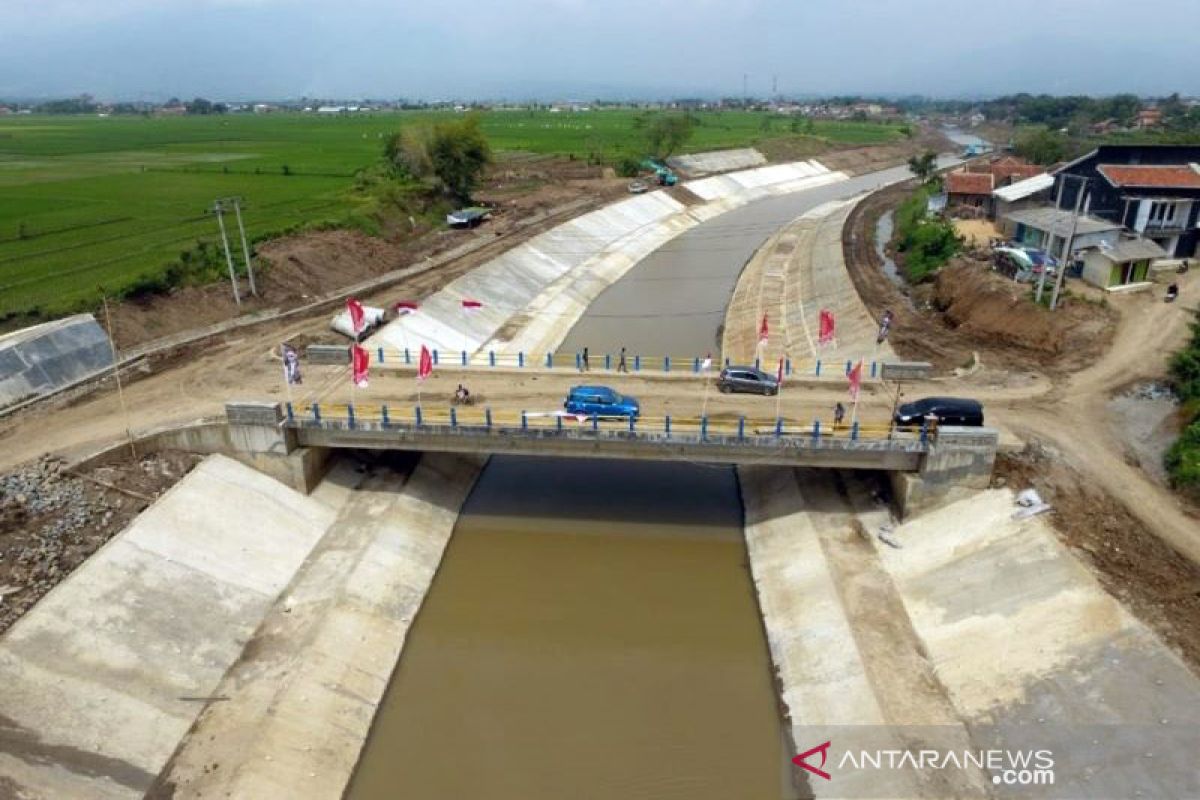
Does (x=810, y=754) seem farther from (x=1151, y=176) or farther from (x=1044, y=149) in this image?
(x=1044, y=149)

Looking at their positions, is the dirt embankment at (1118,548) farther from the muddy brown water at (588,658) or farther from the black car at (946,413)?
the muddy brown water at (588,658)

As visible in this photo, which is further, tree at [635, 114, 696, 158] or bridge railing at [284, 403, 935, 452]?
tree at [635, 114, 696, 158]

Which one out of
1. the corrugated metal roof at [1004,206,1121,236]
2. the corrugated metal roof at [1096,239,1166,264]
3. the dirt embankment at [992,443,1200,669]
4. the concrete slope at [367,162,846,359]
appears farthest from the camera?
the concrete slope at [367,162,846,359]

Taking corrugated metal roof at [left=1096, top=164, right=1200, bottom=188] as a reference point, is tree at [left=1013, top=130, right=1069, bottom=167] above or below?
below

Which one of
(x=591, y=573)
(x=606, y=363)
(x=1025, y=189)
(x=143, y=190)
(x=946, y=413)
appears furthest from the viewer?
(x=143, y=190)

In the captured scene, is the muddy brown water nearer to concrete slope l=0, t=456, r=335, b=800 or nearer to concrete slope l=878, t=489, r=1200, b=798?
concrete slope l=0, t=456, r=335, b=800

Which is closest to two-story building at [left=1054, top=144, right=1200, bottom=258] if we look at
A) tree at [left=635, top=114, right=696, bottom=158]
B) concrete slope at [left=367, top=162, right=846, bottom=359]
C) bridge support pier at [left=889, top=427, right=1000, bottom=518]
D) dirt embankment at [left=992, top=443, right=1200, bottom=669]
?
dirt embankment at [left=992, top=443, right=1200, bottom=669]

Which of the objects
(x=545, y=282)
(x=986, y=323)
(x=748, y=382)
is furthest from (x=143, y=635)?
(x=545, y=282)

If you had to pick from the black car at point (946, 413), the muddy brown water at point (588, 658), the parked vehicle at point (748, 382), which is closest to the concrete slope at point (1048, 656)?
the black car at point (946, 413)
